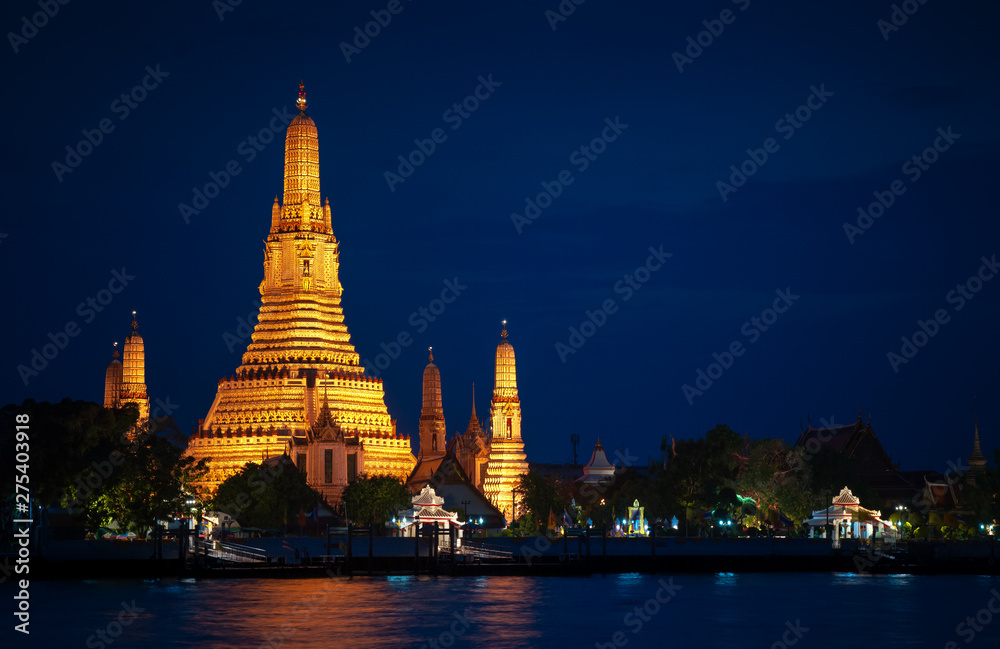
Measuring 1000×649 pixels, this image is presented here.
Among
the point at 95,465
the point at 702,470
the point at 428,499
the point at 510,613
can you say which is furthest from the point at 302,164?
the point at 510,613

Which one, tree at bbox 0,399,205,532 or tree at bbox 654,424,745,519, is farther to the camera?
tree at bbox 654,424,745,519

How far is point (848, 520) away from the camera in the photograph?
11100 cm

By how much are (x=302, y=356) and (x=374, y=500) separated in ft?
56.3

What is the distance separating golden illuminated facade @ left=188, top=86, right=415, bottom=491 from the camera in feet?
433

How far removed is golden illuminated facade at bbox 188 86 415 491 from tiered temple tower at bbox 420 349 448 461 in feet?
28.6

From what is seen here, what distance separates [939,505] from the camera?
12762cm

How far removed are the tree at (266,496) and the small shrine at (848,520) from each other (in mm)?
32176

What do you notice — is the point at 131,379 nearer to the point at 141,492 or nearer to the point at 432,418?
the point at 432,418

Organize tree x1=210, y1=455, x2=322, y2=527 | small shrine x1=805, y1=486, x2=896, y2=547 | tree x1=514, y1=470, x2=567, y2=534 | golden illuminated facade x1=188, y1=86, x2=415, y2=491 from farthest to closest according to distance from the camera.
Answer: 1. golden illuminated facade x1=188, y1=86, x2=415, y2=491
2. tree x1=514, y1=470, x2=567, y2=534
3. tree x1=210, y1=455, x2=322, y2=527
4. small shrine x1=805, y1=486, x2=896, y2=547

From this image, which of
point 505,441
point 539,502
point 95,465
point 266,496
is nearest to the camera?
point 95,465

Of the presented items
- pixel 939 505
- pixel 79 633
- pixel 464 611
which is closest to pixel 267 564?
pixel 464 611

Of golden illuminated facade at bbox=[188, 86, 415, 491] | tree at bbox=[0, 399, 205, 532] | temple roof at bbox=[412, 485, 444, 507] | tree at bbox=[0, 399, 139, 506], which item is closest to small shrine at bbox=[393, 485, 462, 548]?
temple roof at bbox=[412, 485, 444, 507]

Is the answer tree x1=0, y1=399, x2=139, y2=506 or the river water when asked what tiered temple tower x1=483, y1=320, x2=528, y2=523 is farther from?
tree x1=0, y1=399, x2=139, y2=506

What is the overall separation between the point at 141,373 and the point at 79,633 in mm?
72473
